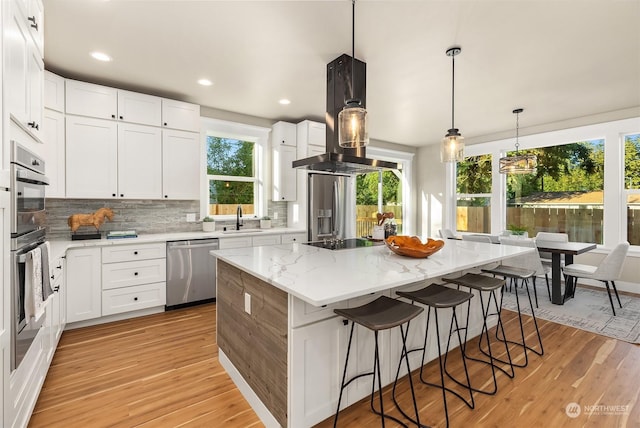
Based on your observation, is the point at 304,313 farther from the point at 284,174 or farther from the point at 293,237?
the point at 284,174

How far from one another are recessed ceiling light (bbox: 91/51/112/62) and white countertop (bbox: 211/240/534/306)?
221 cm

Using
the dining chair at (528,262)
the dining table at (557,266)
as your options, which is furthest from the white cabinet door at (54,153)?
the dining table at (557,266)

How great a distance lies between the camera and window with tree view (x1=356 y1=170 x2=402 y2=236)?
663 cm

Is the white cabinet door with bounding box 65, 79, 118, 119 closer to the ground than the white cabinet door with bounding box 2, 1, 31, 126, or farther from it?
farther from it

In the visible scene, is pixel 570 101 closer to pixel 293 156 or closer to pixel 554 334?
pixel 554 334

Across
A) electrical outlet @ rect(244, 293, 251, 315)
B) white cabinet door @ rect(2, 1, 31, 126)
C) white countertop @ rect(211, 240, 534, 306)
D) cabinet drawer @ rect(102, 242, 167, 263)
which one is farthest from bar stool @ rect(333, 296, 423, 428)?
cabinet drawer @ rect(102, 242, 167, 263)

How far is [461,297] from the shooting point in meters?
1.97

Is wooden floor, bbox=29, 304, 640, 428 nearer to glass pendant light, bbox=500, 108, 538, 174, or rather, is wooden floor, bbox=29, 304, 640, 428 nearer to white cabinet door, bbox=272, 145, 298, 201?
glass pendant light, bbox=500, 108, 538, 174

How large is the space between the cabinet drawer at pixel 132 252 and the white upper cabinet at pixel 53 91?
151cm

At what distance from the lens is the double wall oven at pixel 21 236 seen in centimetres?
144

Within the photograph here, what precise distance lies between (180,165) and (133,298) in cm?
166

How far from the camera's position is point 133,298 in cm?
337

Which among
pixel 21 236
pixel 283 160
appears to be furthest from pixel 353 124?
pixel 283 160

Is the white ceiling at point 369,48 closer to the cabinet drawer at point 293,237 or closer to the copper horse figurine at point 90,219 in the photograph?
the copper horse figurine at point 90,219
